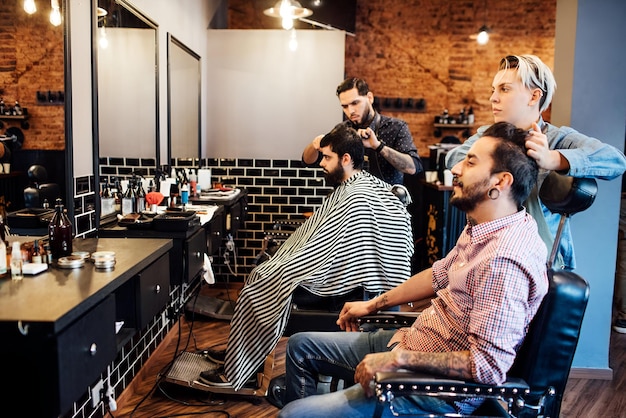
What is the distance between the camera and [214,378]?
2.91 meters

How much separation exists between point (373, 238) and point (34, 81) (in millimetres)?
1507

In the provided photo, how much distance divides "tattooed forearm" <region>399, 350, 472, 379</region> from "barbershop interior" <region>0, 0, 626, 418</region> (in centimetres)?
6

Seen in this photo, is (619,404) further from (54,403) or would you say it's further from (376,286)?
(54,403)

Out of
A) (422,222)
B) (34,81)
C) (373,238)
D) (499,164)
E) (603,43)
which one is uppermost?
(603,43)

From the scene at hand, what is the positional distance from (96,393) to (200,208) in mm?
1312

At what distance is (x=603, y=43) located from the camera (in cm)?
307

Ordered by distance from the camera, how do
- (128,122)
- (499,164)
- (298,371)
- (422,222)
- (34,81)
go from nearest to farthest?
(499,164)
(298,371)
(34,81)
(128,122)
(422,222)

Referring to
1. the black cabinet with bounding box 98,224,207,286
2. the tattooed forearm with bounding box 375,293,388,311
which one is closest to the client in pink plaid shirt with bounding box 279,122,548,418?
the tattooed forearm with bounding box 375,293,388,311

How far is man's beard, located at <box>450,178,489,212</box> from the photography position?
1576 mm

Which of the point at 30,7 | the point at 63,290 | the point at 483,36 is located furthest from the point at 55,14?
the point at 483,36

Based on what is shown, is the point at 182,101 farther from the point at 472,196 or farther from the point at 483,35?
the point at 483,35

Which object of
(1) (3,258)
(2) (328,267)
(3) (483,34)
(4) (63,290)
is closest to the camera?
(4) (63,290)

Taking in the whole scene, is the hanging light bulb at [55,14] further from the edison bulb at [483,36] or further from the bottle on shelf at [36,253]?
the edison bulb at [483,36]

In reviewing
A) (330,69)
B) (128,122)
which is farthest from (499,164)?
(330,69)
